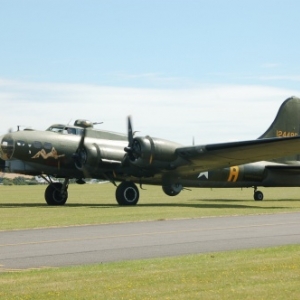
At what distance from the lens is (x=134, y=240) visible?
16891mm

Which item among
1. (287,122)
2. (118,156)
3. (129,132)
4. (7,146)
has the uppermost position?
(287,122)

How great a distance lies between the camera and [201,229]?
19672mm

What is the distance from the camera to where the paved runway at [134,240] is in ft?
45.6

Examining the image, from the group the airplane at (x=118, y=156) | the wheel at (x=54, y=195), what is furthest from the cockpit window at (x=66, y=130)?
the wheel at (x=54, y=195)

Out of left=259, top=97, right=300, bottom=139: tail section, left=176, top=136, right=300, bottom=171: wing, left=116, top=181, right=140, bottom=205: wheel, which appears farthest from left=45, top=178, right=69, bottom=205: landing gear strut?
left=259, top=97, right=300, bottom=139: tail section

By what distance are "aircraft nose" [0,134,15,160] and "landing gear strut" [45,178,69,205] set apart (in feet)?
11.2

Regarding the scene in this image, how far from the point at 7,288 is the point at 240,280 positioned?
330 cm

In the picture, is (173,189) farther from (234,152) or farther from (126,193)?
(234,152)

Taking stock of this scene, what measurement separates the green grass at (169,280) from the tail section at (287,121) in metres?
27.1

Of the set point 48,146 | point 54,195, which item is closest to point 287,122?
point 54,195

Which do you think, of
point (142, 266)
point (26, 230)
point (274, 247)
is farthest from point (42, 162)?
point (142, 266)

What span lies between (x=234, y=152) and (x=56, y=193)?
28.3ft

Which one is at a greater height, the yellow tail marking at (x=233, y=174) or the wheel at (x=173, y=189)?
the yellow tail marking at (x=233, y=174)

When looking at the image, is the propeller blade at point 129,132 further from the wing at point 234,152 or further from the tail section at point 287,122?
the tail section at point 287,122
